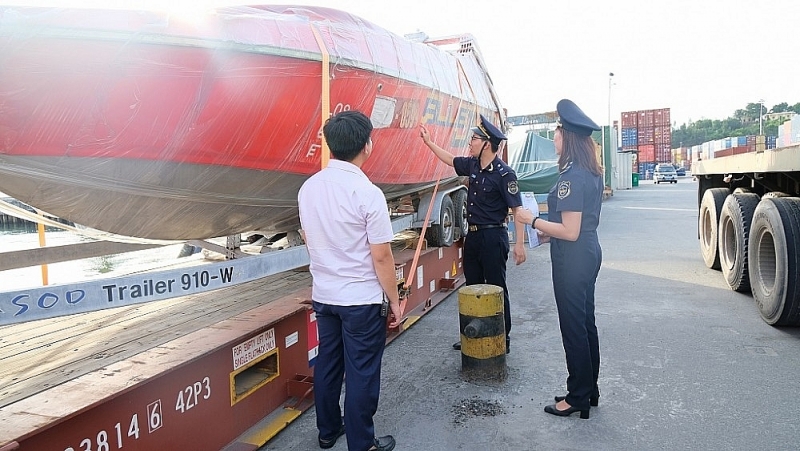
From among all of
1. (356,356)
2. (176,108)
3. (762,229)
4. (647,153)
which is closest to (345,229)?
(356,356)

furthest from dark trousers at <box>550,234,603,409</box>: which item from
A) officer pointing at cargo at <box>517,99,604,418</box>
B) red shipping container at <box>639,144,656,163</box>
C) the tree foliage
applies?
the tree foliage

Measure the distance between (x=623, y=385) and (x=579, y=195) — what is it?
4.42ft

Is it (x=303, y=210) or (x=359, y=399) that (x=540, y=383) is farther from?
(x=303, y=210)

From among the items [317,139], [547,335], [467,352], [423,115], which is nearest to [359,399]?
[467,352]

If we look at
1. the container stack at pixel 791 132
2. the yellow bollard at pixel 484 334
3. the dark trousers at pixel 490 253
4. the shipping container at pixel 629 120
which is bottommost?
the yellow bollard at pixel 484 334

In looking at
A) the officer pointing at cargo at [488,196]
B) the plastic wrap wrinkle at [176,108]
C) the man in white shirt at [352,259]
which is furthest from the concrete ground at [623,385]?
the plastic wrap wrinkle at [176,108]

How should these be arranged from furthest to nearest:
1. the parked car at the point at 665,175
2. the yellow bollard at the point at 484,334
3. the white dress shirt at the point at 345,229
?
the parked car at the point at 665,175
the yellow bollard at the point at 484,334
the white dress shirt at the point at 345,229

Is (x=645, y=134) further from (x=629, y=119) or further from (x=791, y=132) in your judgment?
(x=791, y=132)

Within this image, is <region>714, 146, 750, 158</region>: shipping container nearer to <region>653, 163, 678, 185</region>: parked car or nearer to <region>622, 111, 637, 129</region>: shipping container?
<region>653, 163, 678, 185</region>: parked car

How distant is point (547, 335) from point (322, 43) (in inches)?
109

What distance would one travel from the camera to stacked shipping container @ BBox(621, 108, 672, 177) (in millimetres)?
42344

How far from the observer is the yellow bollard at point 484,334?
11.5 feet

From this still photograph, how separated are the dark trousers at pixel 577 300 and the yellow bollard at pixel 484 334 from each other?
22.8 inches

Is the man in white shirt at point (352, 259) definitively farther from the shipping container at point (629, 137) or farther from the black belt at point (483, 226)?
the shipping container at point (629, 137)
